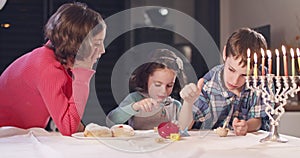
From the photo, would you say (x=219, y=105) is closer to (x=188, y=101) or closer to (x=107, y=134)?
(x=188, y=101)

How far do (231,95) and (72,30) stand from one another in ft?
1.96

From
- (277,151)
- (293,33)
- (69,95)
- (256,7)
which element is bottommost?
(277,151)

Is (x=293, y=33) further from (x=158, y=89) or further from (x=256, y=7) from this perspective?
(x=158, y=89)

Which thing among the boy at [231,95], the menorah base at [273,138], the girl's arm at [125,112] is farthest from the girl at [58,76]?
the menorah base at [273,138]

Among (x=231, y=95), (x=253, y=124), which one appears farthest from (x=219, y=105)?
(x=253, y=124)

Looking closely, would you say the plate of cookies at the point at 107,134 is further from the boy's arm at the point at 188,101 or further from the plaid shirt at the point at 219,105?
the plaid shirt at the point at 219,105

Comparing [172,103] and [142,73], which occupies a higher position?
[142,73]

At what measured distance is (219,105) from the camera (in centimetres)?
152

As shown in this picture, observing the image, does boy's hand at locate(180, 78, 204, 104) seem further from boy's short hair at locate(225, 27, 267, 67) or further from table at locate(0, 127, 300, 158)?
boy's short hair at locate(225, 27, 267, 67)

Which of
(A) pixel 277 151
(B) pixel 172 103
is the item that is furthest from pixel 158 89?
(A) pixel 277 151

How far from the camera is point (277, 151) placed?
98 centimetres

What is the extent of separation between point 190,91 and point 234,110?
0.39 m

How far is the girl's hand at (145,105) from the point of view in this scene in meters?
1.27

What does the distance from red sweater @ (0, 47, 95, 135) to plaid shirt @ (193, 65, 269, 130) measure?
0.45m
